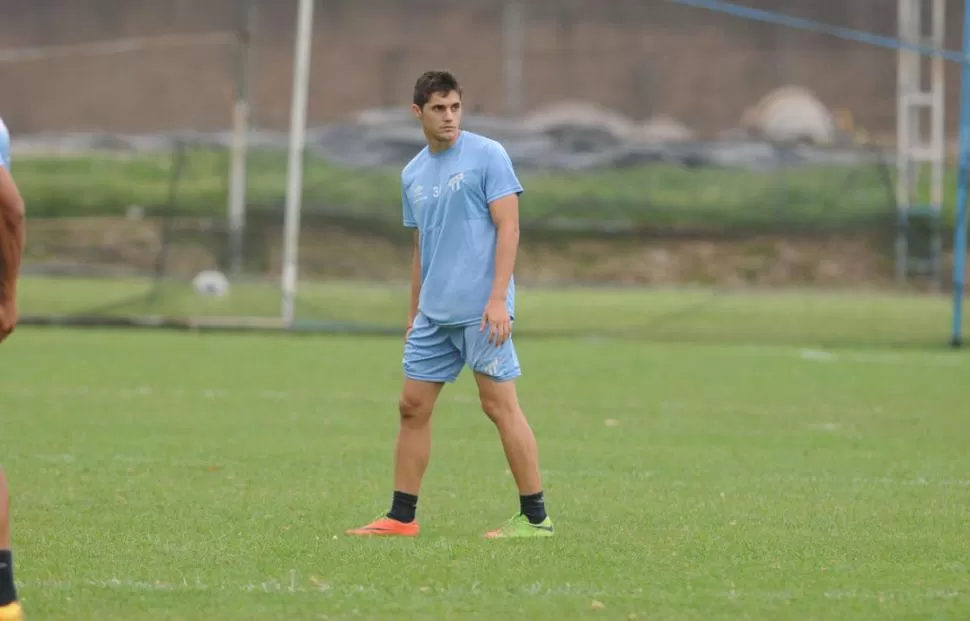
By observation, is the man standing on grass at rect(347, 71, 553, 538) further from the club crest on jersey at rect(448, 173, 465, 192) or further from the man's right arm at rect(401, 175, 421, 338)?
the man's right arm at rect(401, 175, 421, 338)

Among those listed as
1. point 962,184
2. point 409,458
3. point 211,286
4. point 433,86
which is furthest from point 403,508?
point 211,286

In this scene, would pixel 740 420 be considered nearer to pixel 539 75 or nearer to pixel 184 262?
pixel 184 262

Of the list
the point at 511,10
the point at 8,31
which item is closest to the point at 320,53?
the point at 511,10

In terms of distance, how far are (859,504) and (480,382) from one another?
225 centimetres

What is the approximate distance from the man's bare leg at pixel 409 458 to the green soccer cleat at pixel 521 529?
380mm

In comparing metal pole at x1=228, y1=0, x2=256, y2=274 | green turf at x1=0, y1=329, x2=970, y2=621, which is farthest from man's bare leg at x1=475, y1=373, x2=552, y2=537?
metal pole at x1=228, y1=0, x2=256, y2=274

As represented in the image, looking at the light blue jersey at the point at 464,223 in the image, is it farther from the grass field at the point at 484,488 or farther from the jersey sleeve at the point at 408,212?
the grass field at the point at 484,488

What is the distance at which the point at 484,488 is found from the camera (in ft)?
29.6

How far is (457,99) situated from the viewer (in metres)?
7.46

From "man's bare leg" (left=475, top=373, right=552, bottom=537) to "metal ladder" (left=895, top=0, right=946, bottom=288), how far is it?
1452 cm

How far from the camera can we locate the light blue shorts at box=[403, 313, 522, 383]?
7.48 metres

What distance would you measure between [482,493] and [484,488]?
0.16 m

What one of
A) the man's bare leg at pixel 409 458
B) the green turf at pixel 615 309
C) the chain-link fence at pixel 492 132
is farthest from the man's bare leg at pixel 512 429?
the chain-link fence at pixel 492 132

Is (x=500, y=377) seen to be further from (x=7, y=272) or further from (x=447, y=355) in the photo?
(x=7, y=272)
